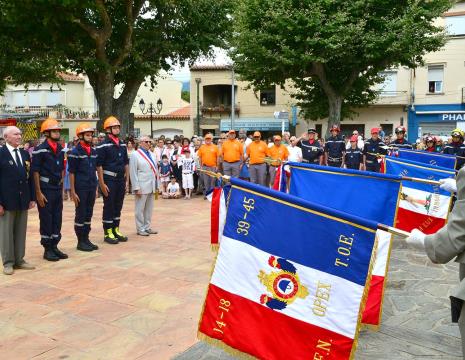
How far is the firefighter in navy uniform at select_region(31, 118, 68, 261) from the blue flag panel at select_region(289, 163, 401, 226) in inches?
133

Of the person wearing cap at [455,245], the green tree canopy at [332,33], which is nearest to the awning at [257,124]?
the green tree canopy at [332,33]

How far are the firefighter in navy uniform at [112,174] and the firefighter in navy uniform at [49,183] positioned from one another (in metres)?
0.96

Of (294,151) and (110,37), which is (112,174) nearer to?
(294,151)

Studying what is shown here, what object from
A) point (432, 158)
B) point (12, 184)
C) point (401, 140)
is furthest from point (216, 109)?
point (12, 184)

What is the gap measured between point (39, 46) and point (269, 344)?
19638 mm

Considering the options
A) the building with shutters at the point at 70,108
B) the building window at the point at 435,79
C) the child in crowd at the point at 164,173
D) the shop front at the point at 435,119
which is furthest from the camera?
the building with shutters at the point at 70,108

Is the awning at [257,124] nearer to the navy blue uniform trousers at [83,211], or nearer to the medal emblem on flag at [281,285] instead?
the navy blue uniform trousers at [83,211]

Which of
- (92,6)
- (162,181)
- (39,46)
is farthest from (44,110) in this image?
(162,181)

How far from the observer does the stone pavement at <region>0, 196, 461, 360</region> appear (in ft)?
13.9

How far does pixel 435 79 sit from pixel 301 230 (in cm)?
3239

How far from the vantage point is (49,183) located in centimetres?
688

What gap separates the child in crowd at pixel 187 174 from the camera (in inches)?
569

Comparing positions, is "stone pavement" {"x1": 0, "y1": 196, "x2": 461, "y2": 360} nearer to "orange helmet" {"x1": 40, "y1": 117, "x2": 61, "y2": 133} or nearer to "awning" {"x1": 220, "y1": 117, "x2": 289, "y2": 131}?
"orange helmet" {"x1": 40, "y1": 117, "x2": 61, "y2": 133}

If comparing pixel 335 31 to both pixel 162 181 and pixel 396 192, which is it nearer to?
pixel 162 181
